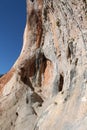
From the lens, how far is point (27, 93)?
654 inches

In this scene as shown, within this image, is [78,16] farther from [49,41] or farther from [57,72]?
[49,41]

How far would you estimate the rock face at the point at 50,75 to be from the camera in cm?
958

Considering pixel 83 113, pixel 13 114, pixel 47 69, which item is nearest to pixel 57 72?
pixel 47 69

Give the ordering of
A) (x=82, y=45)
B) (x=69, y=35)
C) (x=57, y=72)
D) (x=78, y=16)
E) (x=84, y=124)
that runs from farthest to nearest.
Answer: (x=57, y=72), (x=69, y=35), (x=78, y=16), (x=82, y=45), (x=84, y=124)

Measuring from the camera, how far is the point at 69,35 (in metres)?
11.9

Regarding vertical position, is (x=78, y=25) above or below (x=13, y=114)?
above

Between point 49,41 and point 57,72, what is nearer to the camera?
point 57,72

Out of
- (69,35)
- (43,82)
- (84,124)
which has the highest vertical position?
(69,35)

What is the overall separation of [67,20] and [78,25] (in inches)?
66.2

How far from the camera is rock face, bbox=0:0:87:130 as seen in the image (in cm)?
958

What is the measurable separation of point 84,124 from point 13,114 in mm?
9522

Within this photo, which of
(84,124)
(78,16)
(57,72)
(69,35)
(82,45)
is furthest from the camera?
(57,72)

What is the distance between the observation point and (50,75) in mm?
16766

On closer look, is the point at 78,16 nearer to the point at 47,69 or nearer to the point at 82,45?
the point at 82,45
